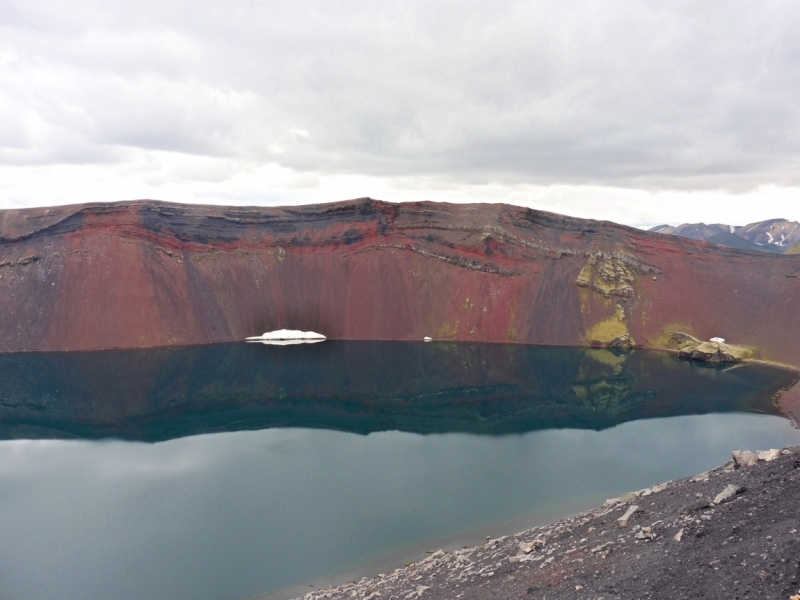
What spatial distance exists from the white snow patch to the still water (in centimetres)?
588

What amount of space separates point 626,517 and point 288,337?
4373 centimetres

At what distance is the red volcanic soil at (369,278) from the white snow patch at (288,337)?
42.9 inches

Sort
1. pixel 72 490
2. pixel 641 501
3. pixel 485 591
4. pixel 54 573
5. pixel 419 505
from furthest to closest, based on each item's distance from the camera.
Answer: pixel 72 490
pixel 419 505
pixel 54 573
pixel 641 501
pixel 485 591

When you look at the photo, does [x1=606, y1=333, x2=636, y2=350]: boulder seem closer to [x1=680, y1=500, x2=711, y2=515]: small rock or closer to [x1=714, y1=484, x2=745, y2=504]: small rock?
[x1=714, y1=484, x2=745, y2=504]: small rock

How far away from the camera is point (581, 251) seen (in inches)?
2261

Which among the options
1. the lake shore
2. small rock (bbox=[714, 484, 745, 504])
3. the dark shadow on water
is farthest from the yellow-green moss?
small rock (bbox=[714, 484, 745, 504])

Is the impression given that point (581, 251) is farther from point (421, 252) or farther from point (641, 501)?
point (641, 501)

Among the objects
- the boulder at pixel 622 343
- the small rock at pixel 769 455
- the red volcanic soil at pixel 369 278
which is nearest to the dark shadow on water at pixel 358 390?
the boulder at pixel 622 343

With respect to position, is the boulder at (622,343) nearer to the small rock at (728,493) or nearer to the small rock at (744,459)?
the small rock at (744,459)

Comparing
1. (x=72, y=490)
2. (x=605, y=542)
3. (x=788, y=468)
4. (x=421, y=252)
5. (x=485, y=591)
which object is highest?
(x=421, y=252)

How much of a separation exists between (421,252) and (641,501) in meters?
44.8

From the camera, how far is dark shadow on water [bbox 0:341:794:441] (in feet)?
105

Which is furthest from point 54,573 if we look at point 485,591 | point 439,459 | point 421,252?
point 421,252

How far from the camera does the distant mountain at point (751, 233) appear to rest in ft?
447
